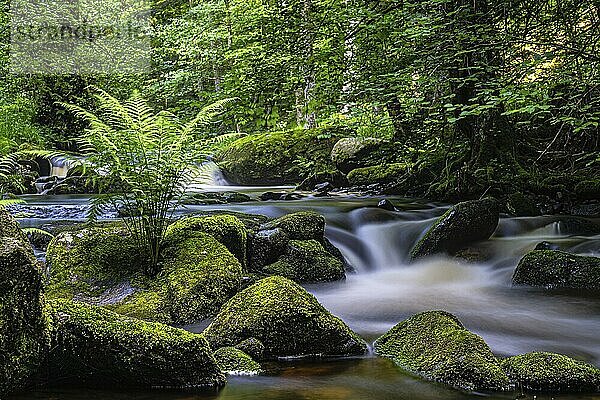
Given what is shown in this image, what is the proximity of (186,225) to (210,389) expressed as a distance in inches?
118

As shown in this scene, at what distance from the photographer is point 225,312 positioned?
4215 mm

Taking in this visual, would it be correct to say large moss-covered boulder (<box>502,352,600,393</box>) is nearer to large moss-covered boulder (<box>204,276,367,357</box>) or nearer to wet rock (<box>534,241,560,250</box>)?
large moss-covered boulder (<box>204,276,367,357</box>)

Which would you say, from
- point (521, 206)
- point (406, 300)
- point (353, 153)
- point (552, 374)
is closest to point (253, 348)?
point (552, 374)

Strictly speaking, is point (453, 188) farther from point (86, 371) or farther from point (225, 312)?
point (86, 371)

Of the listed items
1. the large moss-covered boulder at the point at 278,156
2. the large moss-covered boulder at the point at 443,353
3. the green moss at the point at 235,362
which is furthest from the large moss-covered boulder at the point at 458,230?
the large moss-covered boulder at the point at 278,156

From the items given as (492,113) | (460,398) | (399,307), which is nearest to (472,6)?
(492,113)

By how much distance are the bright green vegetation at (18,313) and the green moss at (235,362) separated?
3.30 feet

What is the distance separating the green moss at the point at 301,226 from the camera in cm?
715

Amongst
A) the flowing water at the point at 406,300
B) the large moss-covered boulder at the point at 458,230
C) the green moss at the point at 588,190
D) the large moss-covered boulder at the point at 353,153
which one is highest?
the large moss-covered boulder at the point at 353,153

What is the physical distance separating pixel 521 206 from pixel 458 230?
2.33 meters

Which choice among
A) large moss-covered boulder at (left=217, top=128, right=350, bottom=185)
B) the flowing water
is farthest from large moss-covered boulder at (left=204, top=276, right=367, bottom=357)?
large moss-covered boulder at (left=217, top=128, right=350, bottom=185)

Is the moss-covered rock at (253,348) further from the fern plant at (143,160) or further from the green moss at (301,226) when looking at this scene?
the green moss at (301,226)

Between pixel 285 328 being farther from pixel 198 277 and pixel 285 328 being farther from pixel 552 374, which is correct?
pixel 552 374

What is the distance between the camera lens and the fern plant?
5.18 meters
